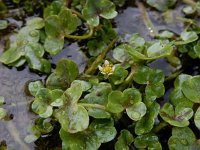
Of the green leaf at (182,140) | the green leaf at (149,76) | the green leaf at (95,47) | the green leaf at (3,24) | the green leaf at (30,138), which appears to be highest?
the green leaf at (149,76)

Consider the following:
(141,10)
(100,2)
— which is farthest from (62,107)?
(141,10)

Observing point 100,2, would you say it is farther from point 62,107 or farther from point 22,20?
point 62,107

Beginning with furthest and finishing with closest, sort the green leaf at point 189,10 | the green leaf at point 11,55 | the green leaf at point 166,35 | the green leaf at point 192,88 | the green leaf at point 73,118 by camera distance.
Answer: the green leaf at point 189,10, the green leaf at point 166,35, the green leaf at point 11,55, the green leaf at point 192,88, the green leaf at point 73,118

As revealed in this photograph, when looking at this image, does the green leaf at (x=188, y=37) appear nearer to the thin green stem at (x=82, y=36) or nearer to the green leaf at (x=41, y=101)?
the thin green stem at (x=82, y=36)

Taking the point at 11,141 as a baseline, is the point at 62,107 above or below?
above

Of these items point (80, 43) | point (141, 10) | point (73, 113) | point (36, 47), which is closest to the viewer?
point (73, 113)

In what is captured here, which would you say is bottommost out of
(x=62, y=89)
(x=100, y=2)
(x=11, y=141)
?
(x=11, y=141)

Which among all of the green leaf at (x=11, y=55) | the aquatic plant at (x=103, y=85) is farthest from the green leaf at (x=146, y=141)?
the green leaf at (x=11, y=55)
